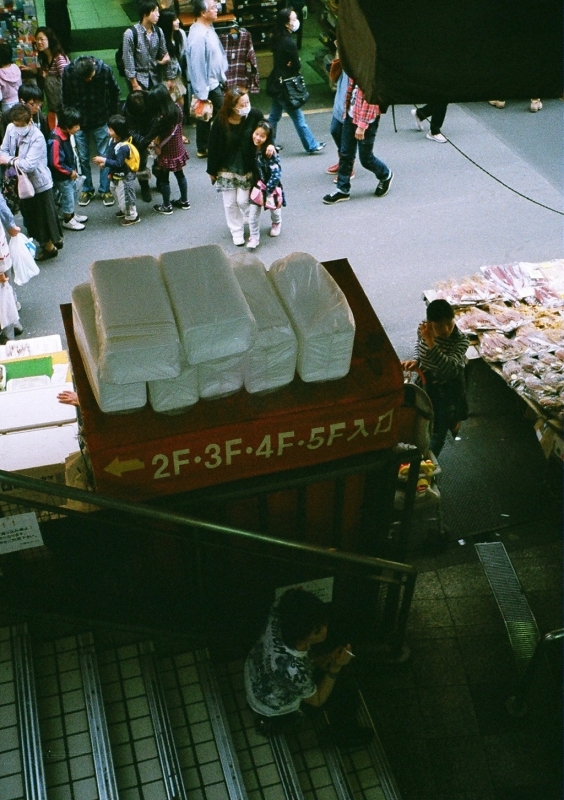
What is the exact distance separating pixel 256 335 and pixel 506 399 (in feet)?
14.2

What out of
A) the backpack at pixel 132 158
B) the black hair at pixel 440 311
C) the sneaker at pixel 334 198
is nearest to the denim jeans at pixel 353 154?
the sneaker at pixel 334 198

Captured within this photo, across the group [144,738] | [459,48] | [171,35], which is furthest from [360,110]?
[144,738]

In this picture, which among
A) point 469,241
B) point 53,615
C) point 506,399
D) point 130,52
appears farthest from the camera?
point 130,52

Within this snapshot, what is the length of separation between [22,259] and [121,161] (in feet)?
6.51

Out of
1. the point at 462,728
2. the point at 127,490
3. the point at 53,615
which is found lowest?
the point at 462,728

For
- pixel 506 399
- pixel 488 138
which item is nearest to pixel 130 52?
pixel 488 138

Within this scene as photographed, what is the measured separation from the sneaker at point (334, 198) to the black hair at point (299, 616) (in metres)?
7.53

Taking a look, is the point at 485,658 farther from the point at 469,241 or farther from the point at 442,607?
the point at 469,241

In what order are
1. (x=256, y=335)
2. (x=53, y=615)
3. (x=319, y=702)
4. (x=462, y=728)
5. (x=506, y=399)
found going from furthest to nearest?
(x=506, y=399) < (x=462, y=728) < (x=319, y=702) < (x=53, y=615) < (x=256, y=335)

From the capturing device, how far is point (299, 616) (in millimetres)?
3891

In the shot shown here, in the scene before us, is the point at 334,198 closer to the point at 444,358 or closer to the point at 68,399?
the point at 444,358

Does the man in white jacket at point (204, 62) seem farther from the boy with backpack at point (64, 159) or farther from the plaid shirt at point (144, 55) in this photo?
the boy with backpack at point (64, 159)

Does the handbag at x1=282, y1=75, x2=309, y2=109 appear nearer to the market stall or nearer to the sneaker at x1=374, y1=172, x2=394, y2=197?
the sneaker at x1=374, y1=172, x2=394, y2=197

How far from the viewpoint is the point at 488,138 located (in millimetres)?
11898
